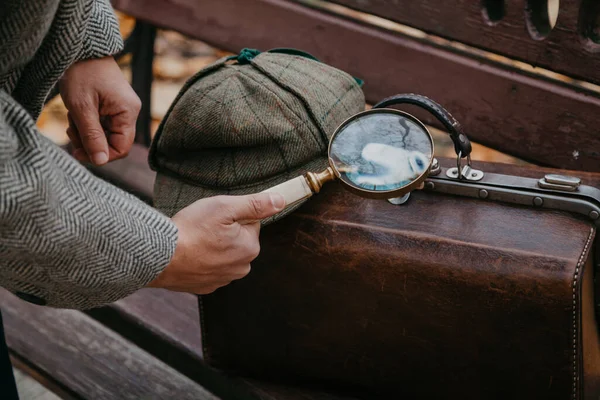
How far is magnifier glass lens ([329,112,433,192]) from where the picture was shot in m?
1.25

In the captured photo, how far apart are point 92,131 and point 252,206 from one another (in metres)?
0.41

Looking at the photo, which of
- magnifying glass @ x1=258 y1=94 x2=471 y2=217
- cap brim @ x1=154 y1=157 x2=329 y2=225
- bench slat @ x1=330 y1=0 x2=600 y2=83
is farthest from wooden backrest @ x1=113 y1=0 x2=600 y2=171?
cap brim @ x1=154 y1=157 x2=329 y2=225

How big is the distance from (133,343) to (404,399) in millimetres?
744

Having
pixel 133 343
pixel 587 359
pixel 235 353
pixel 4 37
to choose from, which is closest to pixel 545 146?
pixel 587 359

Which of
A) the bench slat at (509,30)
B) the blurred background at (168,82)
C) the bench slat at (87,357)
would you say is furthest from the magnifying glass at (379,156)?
the blurred background at (168,82)

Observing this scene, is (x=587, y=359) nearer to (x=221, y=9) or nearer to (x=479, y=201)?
(x=479, y=201)

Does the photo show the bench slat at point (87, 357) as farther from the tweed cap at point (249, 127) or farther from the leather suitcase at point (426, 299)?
the tweed cap at point (249, 127)

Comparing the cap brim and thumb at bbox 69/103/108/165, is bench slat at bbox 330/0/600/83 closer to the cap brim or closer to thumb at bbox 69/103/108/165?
the cap brim

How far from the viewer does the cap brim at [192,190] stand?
1379 mm

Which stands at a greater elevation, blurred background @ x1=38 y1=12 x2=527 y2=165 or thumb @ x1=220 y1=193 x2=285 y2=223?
thumb @ x1=220 y1=193 x2=285 y2=223

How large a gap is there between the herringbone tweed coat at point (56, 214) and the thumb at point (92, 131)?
180mm

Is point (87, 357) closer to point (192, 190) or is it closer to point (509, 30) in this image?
point (192, 190)

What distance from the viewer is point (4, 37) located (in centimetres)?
100

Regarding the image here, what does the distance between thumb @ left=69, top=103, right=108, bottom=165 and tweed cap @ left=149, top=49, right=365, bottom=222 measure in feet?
0.49
